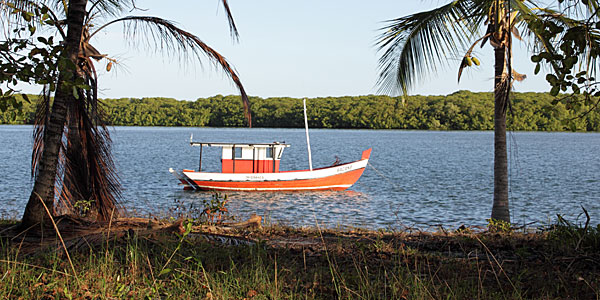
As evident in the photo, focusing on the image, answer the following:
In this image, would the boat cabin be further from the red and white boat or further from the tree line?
the tree line

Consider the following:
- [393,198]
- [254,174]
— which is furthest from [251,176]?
[393,198]

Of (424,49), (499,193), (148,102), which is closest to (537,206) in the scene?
(499,193)

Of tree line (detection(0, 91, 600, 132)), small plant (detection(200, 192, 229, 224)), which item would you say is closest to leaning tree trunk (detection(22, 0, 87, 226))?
small plant (detection(200, 192, 229, 224))

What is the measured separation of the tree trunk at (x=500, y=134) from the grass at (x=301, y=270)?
3.46 m

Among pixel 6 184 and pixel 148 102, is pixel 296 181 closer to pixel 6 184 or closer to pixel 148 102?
pixel 6 184

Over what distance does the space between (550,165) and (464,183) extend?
18.3 metres

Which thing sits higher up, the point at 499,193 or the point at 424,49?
the point at 424,49

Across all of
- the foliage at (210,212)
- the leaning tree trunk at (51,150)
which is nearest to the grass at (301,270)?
the leaning tree trunk at (51,150)

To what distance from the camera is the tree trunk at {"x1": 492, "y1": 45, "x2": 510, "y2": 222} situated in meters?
9.01

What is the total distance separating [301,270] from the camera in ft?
15.9

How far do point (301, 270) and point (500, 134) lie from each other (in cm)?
591

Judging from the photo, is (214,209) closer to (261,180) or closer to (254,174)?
(254,174)

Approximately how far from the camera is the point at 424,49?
357 inches

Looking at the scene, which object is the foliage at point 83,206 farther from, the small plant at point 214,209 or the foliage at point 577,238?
the foliage at point 577,238
